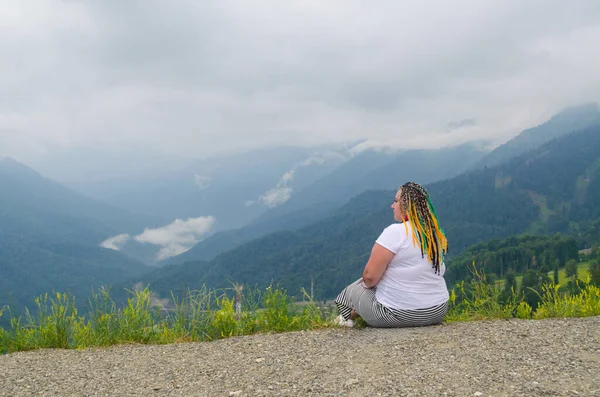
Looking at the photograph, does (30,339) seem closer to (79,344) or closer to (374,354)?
(79,344)

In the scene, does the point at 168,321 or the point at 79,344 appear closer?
the point at 79,344

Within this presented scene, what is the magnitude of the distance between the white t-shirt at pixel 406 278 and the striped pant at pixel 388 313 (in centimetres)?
6

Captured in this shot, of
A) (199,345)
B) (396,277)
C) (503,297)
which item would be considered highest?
(396,277)

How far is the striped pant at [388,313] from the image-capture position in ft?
18.3

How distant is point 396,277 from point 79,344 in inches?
160

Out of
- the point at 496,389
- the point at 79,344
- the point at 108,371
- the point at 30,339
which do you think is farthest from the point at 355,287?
the point at 30,339

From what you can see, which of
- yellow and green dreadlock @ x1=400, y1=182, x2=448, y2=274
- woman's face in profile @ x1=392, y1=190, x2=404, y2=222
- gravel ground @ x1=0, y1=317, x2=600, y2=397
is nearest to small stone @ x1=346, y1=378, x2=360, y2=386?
gravel ground @ x1=0, y1=317, x2=600, y2=397

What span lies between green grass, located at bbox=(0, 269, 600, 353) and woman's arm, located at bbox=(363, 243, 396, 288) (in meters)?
1.08

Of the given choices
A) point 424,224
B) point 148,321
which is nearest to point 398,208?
point 424,224

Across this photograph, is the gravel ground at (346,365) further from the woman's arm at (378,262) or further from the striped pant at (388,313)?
the woman's arm at (378,262)

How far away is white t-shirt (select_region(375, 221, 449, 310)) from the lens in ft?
17.9

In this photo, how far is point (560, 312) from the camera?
19.6 feet

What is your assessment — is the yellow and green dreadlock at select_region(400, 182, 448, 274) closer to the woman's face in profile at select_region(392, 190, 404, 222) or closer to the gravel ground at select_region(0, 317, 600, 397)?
the woman's face in profile at select_region(392, 190, 404, 222)

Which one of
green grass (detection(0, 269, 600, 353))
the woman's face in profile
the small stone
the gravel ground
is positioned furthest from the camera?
green grass (detection(0, 269, 600, 353))
